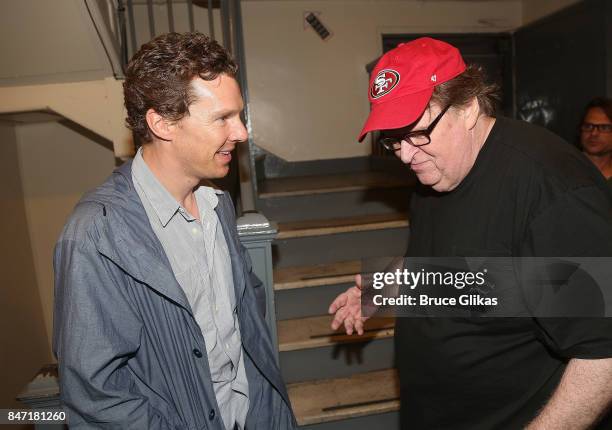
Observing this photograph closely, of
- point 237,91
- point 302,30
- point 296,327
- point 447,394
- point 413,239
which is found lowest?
point 296,327

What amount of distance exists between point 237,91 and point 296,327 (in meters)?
1.65

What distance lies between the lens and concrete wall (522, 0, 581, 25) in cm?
443

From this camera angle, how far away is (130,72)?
119cm

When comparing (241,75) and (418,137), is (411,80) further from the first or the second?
(241,75)

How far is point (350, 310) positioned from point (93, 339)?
0.87 m

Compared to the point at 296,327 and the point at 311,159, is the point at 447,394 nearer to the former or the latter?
the point at 296,327

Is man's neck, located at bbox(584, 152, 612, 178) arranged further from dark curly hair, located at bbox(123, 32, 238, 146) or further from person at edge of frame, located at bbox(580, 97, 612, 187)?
dark curly hair, located at bbox(123, 32, 238, 146)

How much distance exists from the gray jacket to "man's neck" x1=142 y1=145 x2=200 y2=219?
74 millimetres

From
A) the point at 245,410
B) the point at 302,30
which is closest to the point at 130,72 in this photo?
the point at 245,410

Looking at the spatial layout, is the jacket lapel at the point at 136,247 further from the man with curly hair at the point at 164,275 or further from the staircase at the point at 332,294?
the staircase at the point at 332,294

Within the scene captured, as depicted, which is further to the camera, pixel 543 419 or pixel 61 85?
pixel 61 85

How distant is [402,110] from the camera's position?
109 cm

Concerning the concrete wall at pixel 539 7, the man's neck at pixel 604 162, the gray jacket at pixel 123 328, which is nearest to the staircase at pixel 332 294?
the gray jacket at pixel 123 328

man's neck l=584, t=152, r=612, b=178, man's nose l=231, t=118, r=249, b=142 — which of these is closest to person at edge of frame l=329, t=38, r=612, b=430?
man's nose l=231, t=118, r=249, b=142
